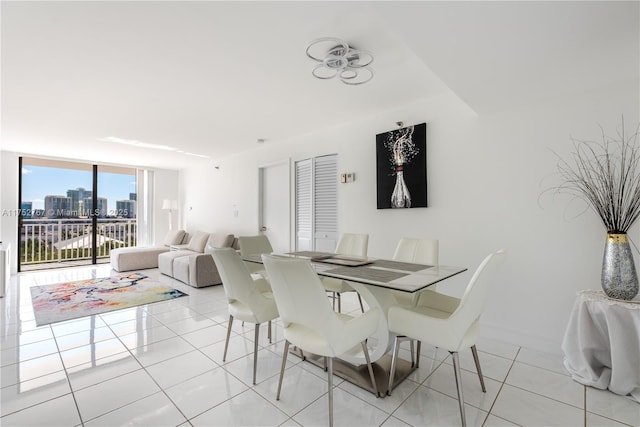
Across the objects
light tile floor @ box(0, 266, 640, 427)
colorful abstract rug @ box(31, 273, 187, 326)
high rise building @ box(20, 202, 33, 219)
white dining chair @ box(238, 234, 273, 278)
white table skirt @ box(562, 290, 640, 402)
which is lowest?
light tile floor @ box(0, 266, 640, 427)

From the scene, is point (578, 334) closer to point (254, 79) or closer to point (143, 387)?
point (143, 387)

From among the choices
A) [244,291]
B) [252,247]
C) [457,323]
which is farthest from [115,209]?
[457,323]

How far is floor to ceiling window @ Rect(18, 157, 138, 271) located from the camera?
6363 mm

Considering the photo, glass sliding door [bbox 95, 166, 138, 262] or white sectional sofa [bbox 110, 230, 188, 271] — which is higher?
glass sliding door [bbox 95, 166, 138, 262]

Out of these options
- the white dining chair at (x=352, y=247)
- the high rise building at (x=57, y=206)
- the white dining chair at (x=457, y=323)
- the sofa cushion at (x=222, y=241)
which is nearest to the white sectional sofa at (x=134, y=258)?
the high rise building at (x=57, y=206)

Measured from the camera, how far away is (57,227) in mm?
6773

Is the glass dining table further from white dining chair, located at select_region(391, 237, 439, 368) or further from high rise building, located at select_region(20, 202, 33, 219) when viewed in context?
high rise building, located at select_region(20, 202, 33, 219)

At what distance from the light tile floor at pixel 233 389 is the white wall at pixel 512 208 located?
46 centimetres

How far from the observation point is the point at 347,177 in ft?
13.4

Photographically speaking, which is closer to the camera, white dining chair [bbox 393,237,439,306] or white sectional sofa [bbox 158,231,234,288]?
white dining chair [bbox 393,237,439,306]

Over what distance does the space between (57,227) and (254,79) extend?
688cm

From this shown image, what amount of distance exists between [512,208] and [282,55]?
250cm

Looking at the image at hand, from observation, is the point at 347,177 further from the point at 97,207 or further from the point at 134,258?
the point at 97,207

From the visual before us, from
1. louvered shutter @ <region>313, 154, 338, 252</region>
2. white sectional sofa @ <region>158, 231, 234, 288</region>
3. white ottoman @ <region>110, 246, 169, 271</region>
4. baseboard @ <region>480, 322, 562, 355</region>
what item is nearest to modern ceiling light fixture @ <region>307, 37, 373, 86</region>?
louvered shutter @ <region>313, 154, 338, 252</region>
